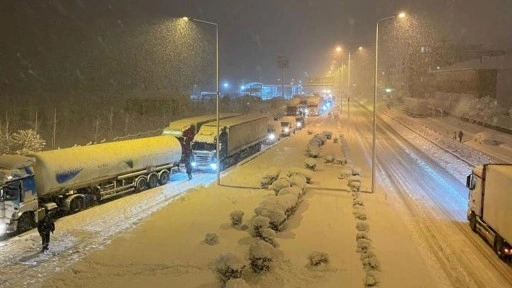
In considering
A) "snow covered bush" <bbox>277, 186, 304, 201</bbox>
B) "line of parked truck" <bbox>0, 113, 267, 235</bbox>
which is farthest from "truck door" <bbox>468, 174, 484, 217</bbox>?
"line of parked truck" <bbox>0, 113, 267, 235</bbox>

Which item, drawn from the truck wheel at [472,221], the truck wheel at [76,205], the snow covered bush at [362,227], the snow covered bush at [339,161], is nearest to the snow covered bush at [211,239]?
the snow covered bush at [362,227]

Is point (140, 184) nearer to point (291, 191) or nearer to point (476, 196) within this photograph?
point (291, 191)

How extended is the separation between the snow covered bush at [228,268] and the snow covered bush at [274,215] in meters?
4.80

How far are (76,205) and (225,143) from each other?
1386cm

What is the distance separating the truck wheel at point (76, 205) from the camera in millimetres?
23344

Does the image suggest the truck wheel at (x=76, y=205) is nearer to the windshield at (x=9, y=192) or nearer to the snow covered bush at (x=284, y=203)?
the windshield at (x=9, y=192)

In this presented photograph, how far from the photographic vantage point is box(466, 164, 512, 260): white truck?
50.4 feet

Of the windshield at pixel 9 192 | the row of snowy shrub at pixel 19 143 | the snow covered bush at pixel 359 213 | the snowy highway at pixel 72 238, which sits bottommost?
the snowy highway at pixel 72 238

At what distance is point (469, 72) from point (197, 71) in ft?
179

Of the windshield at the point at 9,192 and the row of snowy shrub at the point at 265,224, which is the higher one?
the windshield at the point at 9,192

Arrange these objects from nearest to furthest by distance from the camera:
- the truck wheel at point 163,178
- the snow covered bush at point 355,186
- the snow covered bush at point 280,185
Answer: the snow covered bush at point 280,185
the snow covered bush at point 355,186
the truck wheel at point 163,178

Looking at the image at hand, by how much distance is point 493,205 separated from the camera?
16.7 meters

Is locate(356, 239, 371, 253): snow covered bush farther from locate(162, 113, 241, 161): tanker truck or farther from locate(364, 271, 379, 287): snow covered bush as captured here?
locate(162, 113, 241, 161): tanker truck

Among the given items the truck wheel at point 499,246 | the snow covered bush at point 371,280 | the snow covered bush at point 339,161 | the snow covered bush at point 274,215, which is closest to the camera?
the snow covered bush at point 371,280
